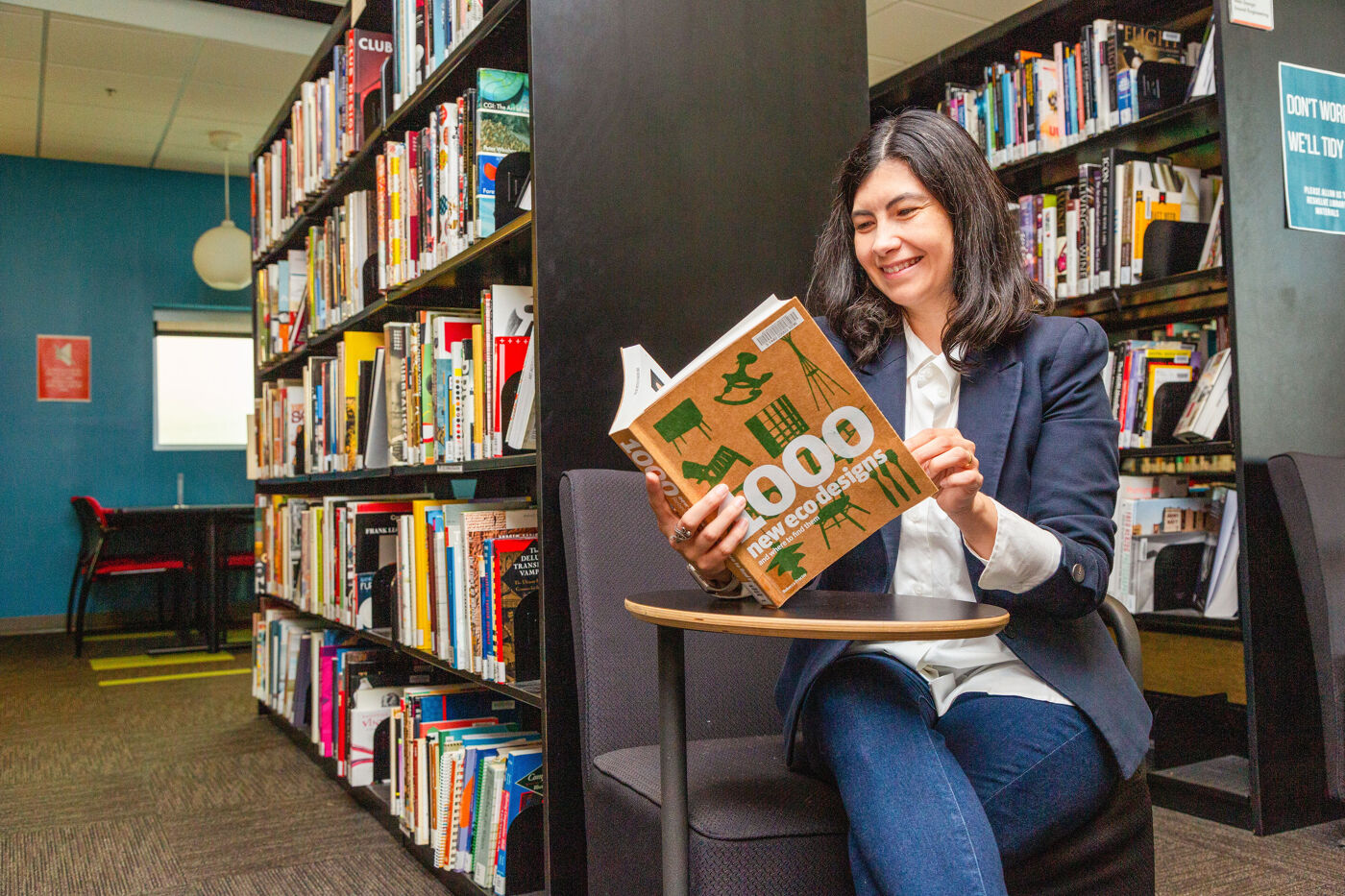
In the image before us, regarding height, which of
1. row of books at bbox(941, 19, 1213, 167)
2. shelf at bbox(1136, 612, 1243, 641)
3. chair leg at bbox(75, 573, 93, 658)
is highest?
row of books at bbox(941, 19, 1213, 167)

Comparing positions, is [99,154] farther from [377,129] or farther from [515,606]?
[515,606]

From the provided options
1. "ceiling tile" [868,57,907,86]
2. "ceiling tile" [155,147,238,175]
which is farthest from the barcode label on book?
"ceiling tile" [155,147,238,175]

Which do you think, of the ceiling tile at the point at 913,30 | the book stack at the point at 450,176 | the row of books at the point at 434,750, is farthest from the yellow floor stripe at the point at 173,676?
the ceiling tile at the point at 913,30

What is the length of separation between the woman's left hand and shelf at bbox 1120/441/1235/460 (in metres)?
1.56

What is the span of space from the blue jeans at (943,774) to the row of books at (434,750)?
82cm

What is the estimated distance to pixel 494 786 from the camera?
1904 mm

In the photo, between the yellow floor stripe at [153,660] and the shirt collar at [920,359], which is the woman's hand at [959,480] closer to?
the shirt collar at [920,359]

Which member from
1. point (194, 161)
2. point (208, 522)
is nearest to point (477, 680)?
point (208, 522)

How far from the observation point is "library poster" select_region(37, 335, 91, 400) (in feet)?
20.8

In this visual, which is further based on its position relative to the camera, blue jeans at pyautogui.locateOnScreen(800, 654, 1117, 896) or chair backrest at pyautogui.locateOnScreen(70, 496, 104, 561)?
chair backrest at pyautogui.locateOnScreen(70, 496, 104, 561)

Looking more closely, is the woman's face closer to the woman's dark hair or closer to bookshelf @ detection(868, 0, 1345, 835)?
the woman's dark hair

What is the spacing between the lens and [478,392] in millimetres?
1969

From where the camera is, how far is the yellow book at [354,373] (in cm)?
282

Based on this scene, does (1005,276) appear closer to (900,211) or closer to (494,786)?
(900,211)
